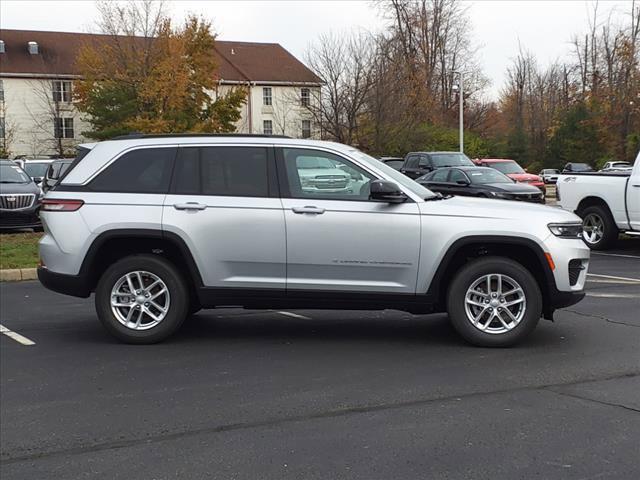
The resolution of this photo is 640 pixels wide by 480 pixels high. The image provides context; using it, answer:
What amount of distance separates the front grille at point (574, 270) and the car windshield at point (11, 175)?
1441 cm

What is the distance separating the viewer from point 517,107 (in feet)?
226

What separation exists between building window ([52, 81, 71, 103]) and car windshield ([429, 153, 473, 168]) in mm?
44181

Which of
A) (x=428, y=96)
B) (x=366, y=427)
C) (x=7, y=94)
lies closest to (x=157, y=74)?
(x=428, y=96)

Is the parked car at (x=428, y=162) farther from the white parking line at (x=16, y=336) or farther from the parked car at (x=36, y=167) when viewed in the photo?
the white parking line at (x=16, y=336)

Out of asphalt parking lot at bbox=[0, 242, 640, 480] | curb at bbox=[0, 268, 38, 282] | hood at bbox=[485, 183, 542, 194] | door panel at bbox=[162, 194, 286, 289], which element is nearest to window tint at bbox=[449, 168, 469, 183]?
hood at bbox=[485, 183, 542, 194]

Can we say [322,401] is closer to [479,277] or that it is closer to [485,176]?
[479,277]

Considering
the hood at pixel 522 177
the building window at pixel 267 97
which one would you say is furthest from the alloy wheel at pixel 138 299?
the building window at pixel 267 97

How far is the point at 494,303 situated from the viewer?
6.47m

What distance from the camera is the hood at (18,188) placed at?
1653cm

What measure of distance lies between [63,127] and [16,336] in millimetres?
59271

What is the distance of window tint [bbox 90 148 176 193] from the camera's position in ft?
22.1

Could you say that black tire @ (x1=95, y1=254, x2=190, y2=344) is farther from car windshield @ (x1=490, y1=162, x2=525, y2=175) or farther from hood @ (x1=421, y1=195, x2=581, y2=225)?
car windshield @ (x1=490, y1=162, x2=525, y2=175)

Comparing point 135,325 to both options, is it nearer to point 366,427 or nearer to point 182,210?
point 182,210

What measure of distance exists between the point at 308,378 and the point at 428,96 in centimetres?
5156
